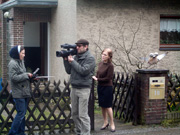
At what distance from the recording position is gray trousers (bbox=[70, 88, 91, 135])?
21.1 feet

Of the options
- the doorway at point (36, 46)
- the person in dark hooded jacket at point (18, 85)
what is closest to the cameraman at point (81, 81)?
the person in dark hooded jacket at point (18, 85)

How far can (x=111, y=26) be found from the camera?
11836 millimetres

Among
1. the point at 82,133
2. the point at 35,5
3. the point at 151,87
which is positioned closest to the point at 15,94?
the point at 82,133

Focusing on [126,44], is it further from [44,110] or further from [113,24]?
[44,110]

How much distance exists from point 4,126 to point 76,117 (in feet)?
4.92

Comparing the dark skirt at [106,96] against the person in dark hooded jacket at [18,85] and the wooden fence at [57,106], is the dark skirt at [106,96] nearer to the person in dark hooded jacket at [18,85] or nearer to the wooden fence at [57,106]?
the wooden fence at [57,106]

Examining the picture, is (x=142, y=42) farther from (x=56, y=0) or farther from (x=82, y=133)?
(x=82, y=133)

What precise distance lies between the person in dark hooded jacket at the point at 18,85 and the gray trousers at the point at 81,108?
90 centimetres

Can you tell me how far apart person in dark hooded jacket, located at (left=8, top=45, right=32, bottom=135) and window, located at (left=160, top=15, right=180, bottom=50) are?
22.7ft

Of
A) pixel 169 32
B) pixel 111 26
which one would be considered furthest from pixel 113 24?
pixel 169 32

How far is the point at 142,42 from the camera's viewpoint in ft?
40.0

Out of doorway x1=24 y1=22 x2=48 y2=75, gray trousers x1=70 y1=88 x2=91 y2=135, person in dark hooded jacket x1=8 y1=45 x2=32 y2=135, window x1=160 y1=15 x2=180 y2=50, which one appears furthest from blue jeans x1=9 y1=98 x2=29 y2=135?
doorway x1=24 y1=22 x2=48 y2=75

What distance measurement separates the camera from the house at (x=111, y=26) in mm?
11609

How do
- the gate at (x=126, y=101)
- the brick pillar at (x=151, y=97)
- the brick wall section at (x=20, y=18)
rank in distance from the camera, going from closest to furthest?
the brick pillar at (x=151, y=97)
the gate at (x=126, y=101)
the brick wall section at (x=20, y=18)
